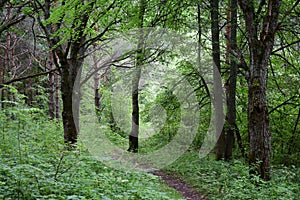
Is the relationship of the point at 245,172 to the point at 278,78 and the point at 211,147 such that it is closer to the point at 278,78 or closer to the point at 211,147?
the point at 278,78

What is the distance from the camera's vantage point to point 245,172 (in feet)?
28.4

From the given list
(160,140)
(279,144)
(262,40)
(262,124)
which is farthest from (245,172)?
(160,140)

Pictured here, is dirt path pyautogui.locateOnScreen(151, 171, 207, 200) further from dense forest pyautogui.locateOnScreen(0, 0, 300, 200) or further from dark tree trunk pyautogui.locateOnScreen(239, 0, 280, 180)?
dark tree trunk pyautogui.locateOnScreen(239, 0, 280, 180)

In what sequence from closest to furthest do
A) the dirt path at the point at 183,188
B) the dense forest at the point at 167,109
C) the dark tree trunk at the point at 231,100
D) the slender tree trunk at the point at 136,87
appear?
the dense forest at the point at 167,109 → the dirt path at the point at 183,188 → the dark tree trunk at the point at 231,100 → the slender tree trunk at the point at 136,87

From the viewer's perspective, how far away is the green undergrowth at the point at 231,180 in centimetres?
684

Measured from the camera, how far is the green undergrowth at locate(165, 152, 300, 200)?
6.84m

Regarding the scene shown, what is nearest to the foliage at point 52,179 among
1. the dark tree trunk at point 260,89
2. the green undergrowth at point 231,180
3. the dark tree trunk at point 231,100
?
the green undergrowth at point 231,180

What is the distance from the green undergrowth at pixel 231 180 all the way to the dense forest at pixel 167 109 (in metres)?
0.05

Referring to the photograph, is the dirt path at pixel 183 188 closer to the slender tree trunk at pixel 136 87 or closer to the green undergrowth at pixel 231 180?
the green undergrowth at pixel 231 180

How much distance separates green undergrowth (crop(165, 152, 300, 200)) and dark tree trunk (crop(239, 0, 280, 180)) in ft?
1.56

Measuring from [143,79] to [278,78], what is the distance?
7.44m

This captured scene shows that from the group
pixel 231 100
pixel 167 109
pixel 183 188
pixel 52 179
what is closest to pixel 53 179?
pixel 52 179

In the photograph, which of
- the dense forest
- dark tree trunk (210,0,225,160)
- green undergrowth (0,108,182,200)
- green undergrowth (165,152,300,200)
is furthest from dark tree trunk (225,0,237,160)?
green undergrowth (0,108,182,200)

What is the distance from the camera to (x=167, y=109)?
14312 mm
